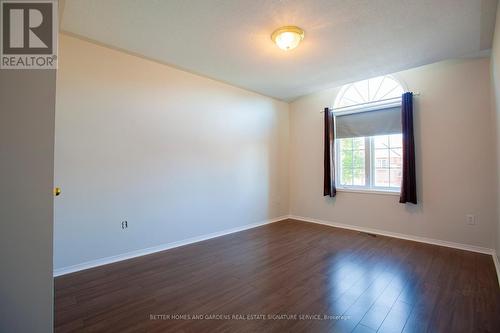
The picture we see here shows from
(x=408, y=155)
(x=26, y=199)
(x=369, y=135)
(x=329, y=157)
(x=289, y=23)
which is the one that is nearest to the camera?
(x=26, y=199)

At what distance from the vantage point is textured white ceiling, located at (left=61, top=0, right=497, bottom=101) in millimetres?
2203

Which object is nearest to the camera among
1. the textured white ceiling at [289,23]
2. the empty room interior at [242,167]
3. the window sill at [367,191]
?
the empty room interior at [242,167]

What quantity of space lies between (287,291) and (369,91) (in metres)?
3.66

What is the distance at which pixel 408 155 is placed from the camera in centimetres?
372

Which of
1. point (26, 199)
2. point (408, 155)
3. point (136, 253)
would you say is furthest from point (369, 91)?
point (26, 199)

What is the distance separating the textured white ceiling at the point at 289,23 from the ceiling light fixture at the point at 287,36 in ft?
0.23

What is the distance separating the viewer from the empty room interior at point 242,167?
1374 millimetres

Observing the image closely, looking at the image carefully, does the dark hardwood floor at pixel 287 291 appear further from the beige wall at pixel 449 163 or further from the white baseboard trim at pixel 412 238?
the beige wall at pixel 449 163

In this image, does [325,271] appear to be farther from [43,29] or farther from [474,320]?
[43,29]

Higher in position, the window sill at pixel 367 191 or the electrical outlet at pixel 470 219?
the window sill at pixel 367 191

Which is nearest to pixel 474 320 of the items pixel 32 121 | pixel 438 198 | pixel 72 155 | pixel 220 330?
pixel 220 330

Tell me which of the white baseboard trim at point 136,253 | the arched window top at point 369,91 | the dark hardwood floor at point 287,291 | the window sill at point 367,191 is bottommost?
the dark hardwood floor at point 287,291

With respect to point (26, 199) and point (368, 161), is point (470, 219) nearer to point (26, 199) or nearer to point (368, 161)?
point (368, 161)

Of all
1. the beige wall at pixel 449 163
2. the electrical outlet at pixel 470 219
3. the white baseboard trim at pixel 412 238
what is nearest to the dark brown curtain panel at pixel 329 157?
the beige wall at pixel 449 163
